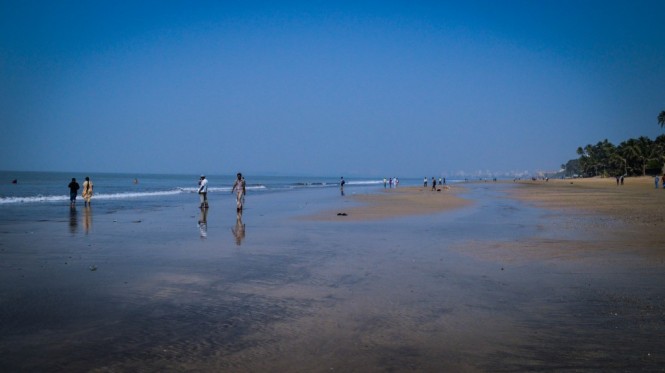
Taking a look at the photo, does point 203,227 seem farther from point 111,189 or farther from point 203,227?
point 111,189

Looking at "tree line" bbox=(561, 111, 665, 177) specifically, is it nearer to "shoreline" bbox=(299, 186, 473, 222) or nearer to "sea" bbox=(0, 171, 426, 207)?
"sea" bbox=(0, 171, 426, 207)

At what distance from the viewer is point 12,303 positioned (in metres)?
7.18

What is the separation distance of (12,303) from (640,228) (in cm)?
1962

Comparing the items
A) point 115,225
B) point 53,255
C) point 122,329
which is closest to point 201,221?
point 115,225

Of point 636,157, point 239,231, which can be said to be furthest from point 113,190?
point 636,157

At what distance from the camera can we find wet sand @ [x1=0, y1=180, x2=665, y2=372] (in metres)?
5.17

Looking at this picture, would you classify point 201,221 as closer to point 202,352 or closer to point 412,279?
point 412,279

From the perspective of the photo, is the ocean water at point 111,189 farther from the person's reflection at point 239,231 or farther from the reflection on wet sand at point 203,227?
the person's reflection at point 239,231

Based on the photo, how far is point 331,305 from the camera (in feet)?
24.0

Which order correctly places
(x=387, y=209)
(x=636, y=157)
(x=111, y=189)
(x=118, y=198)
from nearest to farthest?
(x=387, y=209) → (x=118, y=198) → (x=111, y=189) → (x=636, y=157)

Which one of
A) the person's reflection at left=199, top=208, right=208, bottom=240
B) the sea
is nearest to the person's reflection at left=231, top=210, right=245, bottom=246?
the person's reflection at left=199, top=208, right=208, bottom=240

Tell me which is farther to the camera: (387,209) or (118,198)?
(118,198)

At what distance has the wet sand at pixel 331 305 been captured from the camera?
17.0 ft

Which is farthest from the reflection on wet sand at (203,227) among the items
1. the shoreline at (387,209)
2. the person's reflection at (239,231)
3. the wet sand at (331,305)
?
the shoreline at (387,209)
